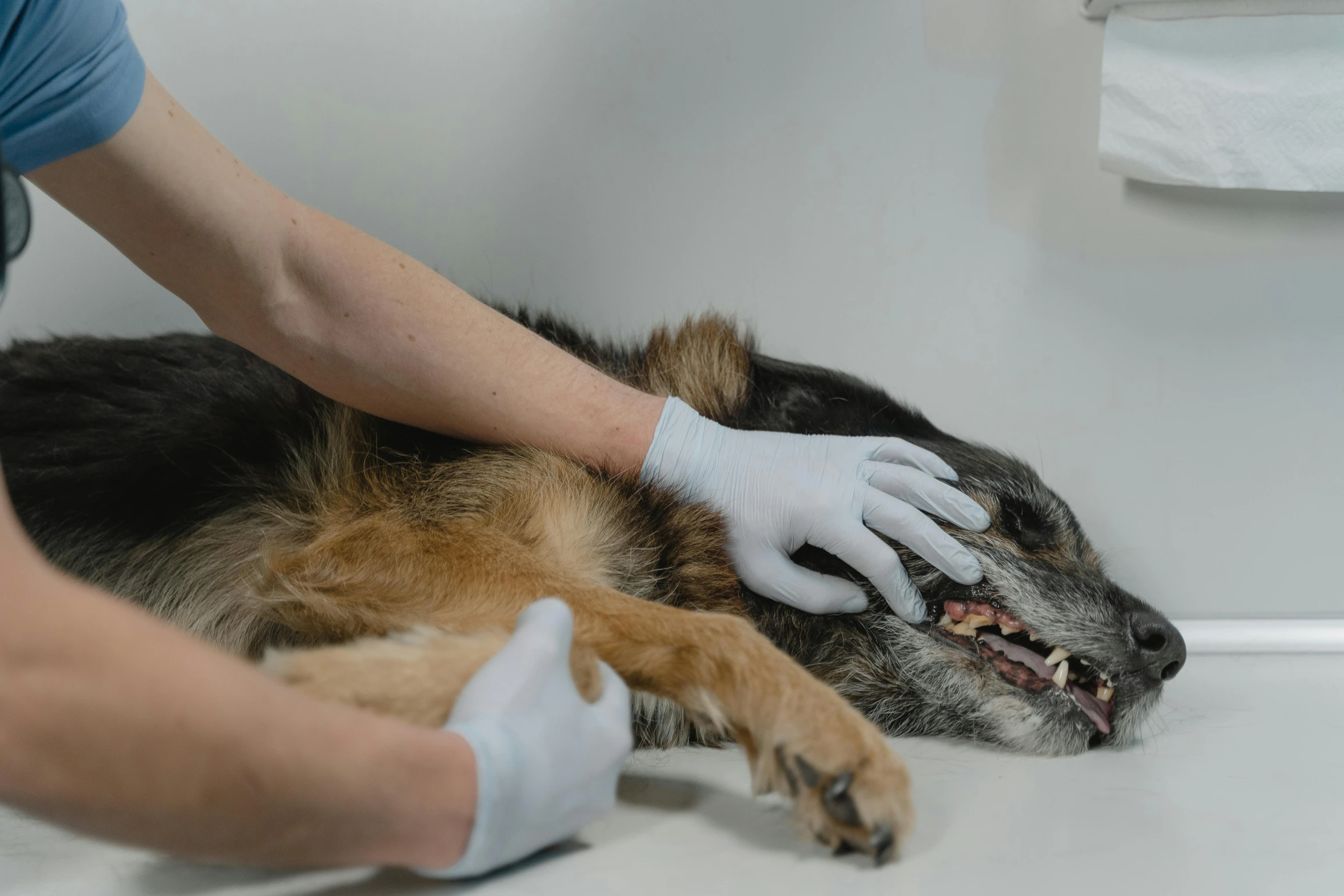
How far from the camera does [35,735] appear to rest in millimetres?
796

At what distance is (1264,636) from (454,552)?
2.35 m

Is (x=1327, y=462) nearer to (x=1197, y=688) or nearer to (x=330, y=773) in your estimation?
(x=1197, y=688)

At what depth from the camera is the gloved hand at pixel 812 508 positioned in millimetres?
2012

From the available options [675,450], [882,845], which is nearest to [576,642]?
[882,845]

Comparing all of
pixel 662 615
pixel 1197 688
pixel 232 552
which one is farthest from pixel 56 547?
pixel 1197 688

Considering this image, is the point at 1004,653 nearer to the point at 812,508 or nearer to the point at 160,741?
the point at 812,508

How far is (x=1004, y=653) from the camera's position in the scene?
2.11 m

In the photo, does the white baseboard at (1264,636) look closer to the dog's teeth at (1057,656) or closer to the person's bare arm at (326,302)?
the dog's teeth at (1057,656)

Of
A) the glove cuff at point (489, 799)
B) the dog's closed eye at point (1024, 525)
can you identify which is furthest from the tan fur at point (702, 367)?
the glove cuff at point (489, 799)

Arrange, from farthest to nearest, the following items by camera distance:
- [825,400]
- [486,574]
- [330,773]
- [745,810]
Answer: [825,400]
[486,574]
[745,810]
[330,773]

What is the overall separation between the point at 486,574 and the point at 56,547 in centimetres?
98

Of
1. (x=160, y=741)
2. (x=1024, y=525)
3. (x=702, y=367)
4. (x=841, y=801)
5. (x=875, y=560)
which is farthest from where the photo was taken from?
(x=702, y=367)

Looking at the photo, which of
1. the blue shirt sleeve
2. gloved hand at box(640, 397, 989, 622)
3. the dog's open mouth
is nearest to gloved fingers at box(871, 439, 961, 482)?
gloved hand at box(640, 397, 989, 622)

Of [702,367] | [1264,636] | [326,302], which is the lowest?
[1264,636]
